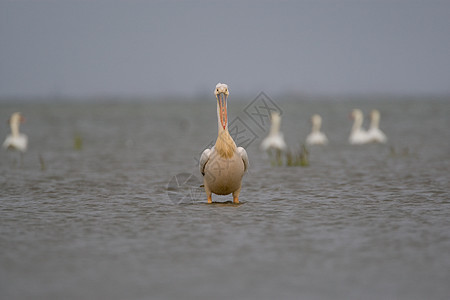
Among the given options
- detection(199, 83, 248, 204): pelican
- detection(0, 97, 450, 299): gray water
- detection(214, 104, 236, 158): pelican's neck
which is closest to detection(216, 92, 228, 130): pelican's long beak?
detection(199, 83, 248, 204): pelican

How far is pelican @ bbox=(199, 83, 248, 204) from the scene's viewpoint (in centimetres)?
1026

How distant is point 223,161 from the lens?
1024 cm

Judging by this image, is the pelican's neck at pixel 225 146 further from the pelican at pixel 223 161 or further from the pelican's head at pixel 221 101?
the pelican's head at pixel 221 101

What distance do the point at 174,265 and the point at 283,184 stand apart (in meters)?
6.76

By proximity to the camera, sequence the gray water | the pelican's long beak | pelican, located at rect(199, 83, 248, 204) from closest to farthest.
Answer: the gray water < pelican, located at rect(199, 83, 248, 204) < the pelican's long beak

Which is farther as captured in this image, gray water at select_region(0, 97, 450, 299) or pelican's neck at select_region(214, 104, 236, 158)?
Answer: pelican's neck at select_region(214, 104, 236, 158)

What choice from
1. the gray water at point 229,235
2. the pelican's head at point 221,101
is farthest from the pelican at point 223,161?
the gray water at point 229,235

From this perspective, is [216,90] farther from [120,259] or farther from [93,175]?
[93,175]

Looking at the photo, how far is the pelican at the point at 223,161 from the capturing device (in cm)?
1026

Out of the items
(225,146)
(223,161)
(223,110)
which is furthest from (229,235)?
(223,110)

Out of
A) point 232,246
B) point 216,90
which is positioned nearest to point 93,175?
point 216,90

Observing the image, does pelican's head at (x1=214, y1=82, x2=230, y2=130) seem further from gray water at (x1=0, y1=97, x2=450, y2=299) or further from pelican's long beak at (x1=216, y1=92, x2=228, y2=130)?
gray water at (x1=0, y1=97, x2=450, y2=299)

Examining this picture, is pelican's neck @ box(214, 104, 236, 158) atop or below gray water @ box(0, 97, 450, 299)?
atop

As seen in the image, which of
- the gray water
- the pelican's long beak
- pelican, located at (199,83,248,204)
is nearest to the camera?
the gray water
